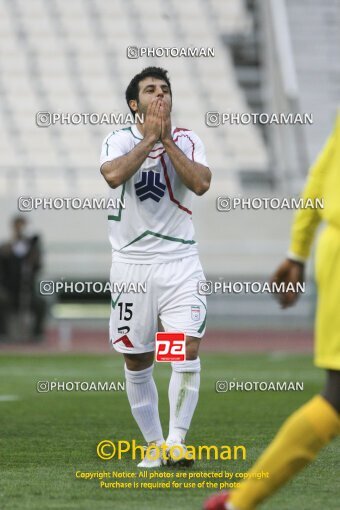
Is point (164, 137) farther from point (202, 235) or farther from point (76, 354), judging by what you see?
point (202, 235)

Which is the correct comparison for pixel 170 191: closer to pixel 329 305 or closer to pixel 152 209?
pixel 152 209

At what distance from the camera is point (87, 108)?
2473cm

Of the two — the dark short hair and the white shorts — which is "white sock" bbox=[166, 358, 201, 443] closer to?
the white shorts

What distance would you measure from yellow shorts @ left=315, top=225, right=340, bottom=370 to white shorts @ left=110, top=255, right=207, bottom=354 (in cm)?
220

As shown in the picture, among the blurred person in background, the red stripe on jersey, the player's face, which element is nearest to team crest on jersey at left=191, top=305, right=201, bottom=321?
the red stripe on jersey

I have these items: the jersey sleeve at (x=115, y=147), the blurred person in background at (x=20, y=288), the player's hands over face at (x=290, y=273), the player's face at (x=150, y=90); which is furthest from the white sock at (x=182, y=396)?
the blurred person in background at (x=20, y=288)

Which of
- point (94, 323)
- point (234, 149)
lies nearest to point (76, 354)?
point (94, 323)

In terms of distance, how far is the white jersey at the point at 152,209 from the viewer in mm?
6223

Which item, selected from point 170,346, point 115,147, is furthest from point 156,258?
point 115,147

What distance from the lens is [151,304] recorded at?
20.4 feet

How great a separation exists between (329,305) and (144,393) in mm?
2535

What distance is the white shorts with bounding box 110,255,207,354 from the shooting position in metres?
6.18

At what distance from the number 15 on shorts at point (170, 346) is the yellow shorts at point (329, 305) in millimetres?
2171

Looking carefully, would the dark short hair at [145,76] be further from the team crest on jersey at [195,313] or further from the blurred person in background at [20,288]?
the blurred person in background at [20,288]
